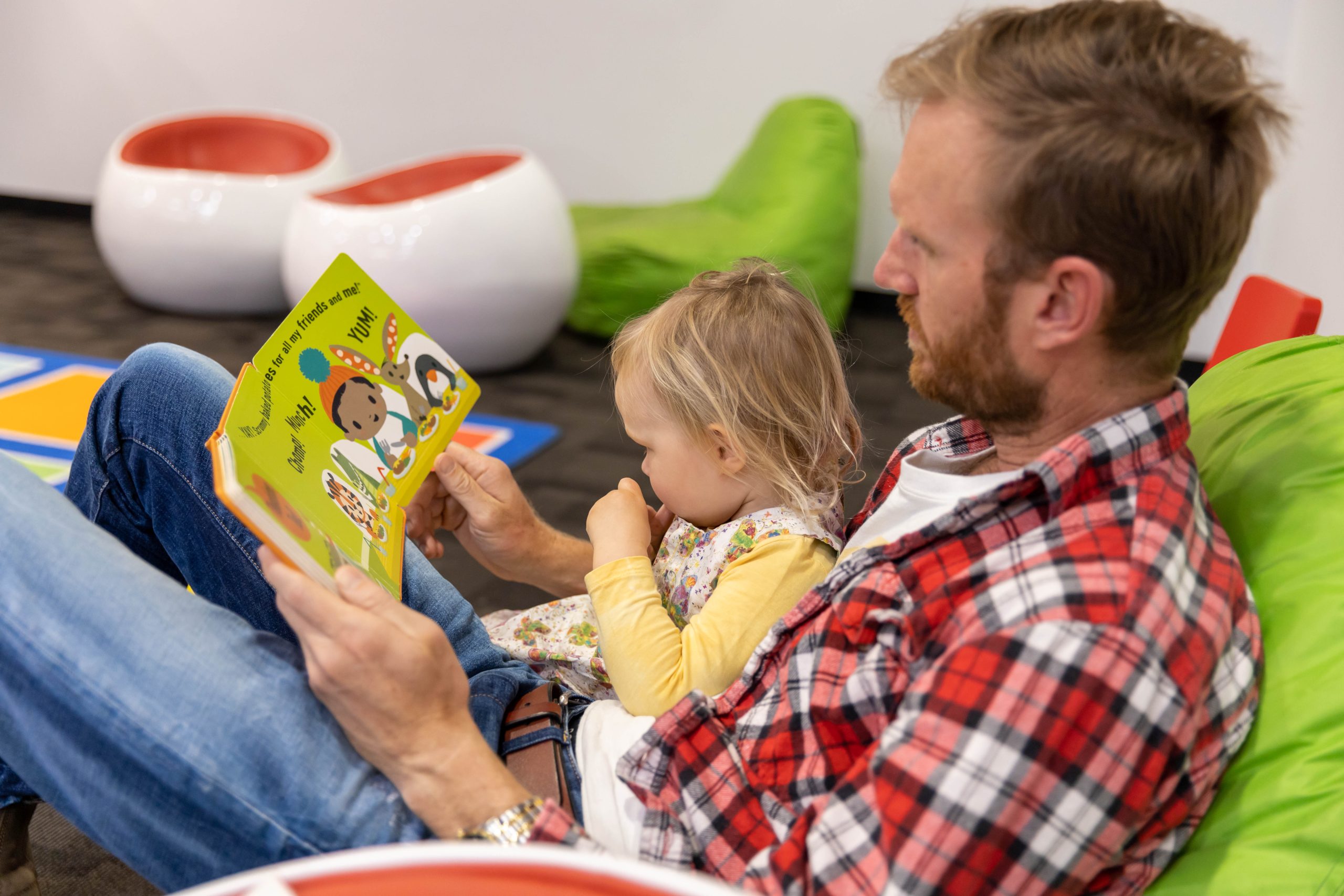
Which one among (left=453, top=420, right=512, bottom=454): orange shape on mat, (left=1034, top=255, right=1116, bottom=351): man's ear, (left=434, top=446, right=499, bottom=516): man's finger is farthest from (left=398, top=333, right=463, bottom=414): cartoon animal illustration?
(left=453, top=420, right=512, bottom=454): orange shape on mat

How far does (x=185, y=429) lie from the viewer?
1147 mm

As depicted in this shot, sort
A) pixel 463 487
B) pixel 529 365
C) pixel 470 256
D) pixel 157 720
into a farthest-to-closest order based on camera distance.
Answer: pixel 529 365
pixel 470 256
pixel 463 487
pixel 157 720

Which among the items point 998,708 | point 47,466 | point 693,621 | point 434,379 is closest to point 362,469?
point 434,379

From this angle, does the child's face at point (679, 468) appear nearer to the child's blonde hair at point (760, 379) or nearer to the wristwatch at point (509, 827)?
the child's blonde hair at point (760, 379)

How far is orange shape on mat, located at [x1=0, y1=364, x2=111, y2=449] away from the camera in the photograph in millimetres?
2738

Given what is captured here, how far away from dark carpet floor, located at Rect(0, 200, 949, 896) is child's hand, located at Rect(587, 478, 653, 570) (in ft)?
3.16

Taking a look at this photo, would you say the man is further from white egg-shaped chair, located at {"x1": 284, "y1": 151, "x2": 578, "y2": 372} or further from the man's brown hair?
white egg-shaped chair, located at {"x1": 284, "y1": 151, "x2": 578, "y2": 372}

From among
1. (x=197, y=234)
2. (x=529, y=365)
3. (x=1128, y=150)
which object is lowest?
(x=529, y=365)

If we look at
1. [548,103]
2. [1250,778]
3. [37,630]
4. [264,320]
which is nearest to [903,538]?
[1250,778]

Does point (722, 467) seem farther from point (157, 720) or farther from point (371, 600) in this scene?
point (157, 720)

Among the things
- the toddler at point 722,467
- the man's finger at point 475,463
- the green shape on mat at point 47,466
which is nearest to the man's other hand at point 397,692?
the toddler at point 722,467

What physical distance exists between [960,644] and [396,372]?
26.4 inches

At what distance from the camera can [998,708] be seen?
0.72 meters

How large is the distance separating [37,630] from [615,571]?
50 cm
